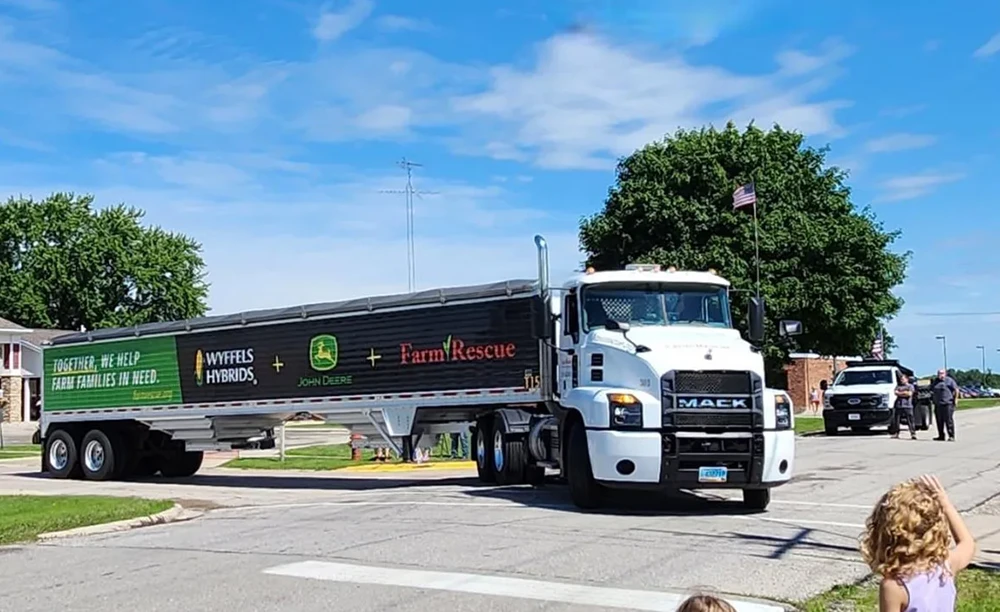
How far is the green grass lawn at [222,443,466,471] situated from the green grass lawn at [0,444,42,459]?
8.99 m

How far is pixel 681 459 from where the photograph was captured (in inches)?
537

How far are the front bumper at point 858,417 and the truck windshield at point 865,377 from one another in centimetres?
110

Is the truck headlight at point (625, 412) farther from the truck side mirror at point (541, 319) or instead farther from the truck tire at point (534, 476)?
the truck tire at point (534, 476)

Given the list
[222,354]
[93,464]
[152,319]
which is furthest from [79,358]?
[152,319]

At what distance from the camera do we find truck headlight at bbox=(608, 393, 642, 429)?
13.7 meters

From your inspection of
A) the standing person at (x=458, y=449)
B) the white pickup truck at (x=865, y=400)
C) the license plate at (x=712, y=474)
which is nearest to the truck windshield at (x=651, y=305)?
the license plate at (x=712, y=474)

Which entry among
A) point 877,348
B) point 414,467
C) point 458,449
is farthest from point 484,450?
point 877,348

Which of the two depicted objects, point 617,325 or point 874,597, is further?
point 617,325

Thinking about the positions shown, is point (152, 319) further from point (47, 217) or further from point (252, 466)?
point (252, 466)

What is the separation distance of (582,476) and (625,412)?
1.05m

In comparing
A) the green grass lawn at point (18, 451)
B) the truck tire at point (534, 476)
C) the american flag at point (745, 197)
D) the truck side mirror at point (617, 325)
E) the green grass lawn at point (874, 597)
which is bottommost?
the green grass lawn at point (874, 597)

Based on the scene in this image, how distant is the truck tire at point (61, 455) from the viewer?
24.5 metres

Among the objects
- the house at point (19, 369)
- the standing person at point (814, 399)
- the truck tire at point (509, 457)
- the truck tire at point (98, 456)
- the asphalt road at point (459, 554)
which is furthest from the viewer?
the house at point (19, 369)

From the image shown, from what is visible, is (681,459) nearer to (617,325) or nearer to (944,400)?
(617,325)
